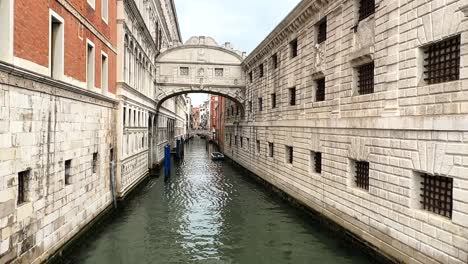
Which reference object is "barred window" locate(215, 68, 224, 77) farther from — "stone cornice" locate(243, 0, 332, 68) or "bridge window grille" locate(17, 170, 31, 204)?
"bridge window grille" locate(17, 170, 31, 204)

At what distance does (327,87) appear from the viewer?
11664 millimetres

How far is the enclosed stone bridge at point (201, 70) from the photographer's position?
83.1ft

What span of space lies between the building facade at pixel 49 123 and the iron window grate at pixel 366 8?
7.48m

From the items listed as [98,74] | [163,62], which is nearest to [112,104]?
[98,74]

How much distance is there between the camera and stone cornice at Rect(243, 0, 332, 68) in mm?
12788

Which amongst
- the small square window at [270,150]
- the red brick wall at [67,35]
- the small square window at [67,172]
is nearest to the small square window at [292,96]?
the small square window at [270,150]

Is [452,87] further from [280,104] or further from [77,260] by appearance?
[280,104]

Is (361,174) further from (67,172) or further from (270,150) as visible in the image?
(270,150)

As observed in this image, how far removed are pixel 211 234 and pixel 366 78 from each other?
6.30m

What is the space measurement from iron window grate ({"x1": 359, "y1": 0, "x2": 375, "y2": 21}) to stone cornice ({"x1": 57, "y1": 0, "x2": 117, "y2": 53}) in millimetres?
7453

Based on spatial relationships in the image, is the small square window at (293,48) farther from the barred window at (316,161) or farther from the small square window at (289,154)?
the barred window at (316,161)

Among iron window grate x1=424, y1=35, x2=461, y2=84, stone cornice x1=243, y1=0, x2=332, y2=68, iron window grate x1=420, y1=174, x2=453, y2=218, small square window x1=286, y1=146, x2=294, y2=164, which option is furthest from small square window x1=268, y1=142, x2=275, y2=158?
iron window grate x1=424, y1=35, x2=461, y2=84

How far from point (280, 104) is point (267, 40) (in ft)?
12.9

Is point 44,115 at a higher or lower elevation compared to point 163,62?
lower
